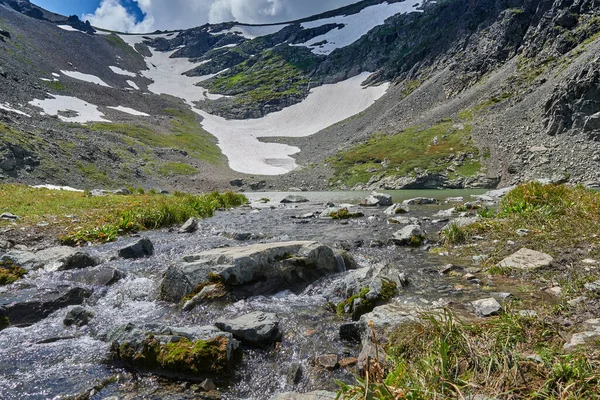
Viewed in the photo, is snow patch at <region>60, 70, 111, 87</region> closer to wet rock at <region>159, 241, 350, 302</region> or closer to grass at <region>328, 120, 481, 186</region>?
grass at <region>328, 120, 481, 186</region>

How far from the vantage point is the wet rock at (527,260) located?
7785 mm

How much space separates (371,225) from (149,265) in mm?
11584

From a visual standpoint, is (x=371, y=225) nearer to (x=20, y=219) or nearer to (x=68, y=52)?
(x=20, y=219)

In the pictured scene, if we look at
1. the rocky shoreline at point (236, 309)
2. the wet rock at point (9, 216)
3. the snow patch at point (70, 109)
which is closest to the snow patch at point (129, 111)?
the snow patch at point (70, 109)

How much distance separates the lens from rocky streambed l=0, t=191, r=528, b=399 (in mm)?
5004

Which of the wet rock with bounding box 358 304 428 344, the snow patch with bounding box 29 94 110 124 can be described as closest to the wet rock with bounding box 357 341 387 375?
the wet rock with bounding box 358 304 428 344

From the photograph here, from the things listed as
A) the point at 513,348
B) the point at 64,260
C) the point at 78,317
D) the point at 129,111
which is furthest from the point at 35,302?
the point at 129,111

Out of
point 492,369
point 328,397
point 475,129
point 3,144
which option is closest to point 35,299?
point 328,397

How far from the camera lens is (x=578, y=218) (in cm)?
1047

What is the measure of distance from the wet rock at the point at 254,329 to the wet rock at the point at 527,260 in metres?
6.02

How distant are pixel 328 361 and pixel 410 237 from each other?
339 inches

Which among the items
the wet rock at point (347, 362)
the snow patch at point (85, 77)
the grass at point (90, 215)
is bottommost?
the wet rock at point (347, 362)

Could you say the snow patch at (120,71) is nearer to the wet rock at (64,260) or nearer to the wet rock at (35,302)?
the wet rock at (64,260)

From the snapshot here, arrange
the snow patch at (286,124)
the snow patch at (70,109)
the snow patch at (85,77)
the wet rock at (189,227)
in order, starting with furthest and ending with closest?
the snow patch at (85,77), the snow patch at (286,124), the snow patch at (70,109), the wet rock at (189,227)
